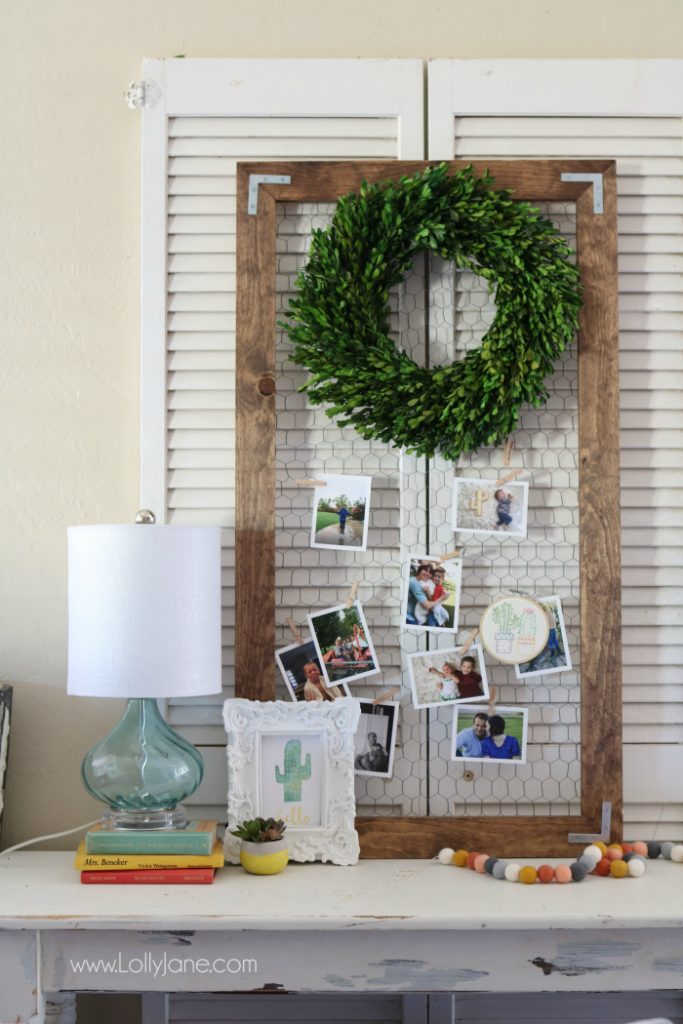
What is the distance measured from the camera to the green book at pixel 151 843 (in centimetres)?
156

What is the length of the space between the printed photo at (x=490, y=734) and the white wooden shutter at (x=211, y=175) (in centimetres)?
56

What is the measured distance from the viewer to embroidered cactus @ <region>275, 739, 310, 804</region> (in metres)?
1.70

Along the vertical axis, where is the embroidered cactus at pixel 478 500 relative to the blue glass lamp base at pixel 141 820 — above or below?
above

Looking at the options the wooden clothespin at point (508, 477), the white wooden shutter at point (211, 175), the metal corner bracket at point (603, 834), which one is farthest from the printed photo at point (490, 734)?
the white wooden shutter at point (211, 175)

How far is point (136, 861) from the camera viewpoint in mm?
1555

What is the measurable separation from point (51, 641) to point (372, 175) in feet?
3.42

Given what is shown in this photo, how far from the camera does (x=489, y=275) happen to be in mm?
1760

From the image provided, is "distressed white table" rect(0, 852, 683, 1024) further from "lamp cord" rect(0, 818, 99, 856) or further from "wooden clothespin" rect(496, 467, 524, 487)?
"wooden clothespin" rect(496, 467, 524, 487)

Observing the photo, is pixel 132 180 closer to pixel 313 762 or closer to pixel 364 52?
pixel 364 52

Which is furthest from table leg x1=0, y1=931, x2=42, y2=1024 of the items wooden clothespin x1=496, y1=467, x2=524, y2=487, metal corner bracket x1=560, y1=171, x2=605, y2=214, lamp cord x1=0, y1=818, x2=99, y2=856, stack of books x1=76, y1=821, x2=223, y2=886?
metal corner bracket x1=560, y1=171, x2=605, y2=214

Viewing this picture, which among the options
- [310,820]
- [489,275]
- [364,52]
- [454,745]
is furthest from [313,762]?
[364,52]

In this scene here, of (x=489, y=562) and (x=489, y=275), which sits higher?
(x=489, y=275)

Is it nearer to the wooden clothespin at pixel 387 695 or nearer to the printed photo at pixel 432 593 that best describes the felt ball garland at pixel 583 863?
the wooden clothespin at pixel 387 695

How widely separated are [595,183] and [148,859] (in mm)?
1397
